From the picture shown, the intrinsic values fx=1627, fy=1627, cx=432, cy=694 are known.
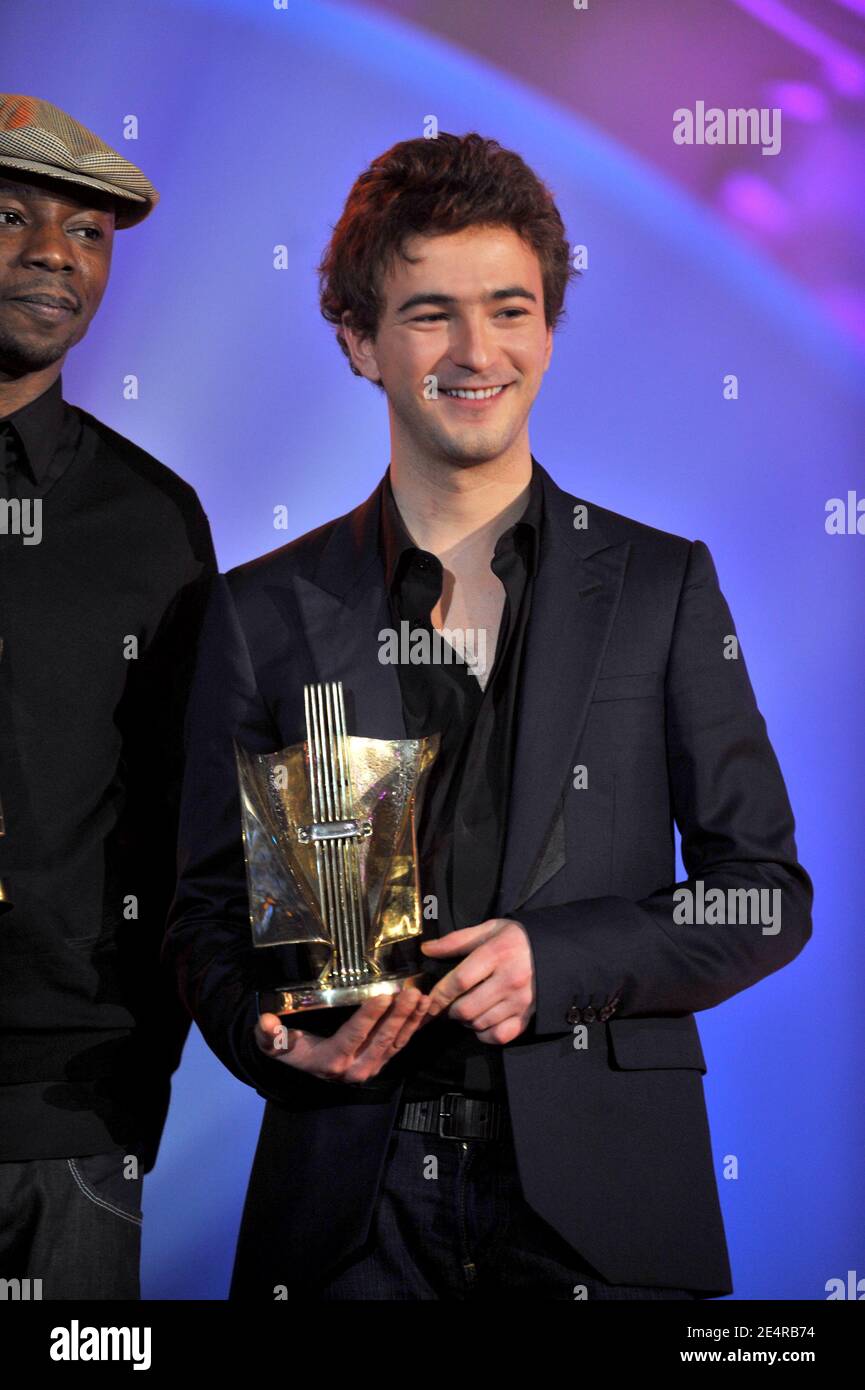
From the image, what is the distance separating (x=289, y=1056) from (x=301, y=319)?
1403 mm

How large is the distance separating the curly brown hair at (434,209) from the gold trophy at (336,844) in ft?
2.26

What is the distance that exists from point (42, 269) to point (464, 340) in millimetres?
700

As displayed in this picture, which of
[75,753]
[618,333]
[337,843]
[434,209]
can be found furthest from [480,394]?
[75,753]

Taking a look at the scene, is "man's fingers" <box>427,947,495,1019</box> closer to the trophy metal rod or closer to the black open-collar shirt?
the trophy metal rod

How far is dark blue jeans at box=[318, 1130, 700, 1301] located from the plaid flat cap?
1.54 m

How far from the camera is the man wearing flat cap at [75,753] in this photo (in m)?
2.43

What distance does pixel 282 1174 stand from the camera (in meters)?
2.22

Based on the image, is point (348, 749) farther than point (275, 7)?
No

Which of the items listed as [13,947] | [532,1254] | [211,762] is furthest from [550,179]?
[532,1254]

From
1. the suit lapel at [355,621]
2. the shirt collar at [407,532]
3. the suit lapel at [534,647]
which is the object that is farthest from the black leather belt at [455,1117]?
the shirt collar at [407,532]

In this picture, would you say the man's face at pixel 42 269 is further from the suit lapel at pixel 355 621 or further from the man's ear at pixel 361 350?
the suit lapel at pixel 355 621

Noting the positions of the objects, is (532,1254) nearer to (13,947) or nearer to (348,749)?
(348,749)

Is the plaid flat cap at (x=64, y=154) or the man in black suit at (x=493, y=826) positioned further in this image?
the plaid flat cap at (x=64, y=154)
